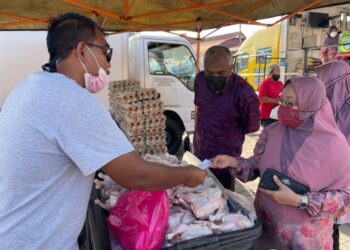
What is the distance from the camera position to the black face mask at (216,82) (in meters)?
2.72

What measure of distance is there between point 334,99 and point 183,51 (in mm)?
4377

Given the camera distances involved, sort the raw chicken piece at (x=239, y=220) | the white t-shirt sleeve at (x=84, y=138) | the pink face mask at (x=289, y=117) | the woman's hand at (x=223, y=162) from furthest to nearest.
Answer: the woman's hand at (x=223, y=162), the pink face mask at (x=289, y=117), the raw chicken piece at (x=239, y=220), the white t-shirt sleeve at (x=84, y=138)

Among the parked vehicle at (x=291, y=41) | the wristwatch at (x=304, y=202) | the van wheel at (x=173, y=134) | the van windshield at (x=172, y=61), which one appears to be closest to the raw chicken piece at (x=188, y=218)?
the wristwatch at (x=304, y=202)

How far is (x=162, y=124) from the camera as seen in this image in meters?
4.88

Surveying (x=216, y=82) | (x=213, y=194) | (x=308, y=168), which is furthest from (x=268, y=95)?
(x=213, y=194)

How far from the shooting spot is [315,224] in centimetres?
151

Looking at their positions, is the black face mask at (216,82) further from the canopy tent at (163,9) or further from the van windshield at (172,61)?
the van windshield at (172,61)

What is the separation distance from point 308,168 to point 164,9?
286cm

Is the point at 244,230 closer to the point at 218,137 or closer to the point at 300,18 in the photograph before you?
the point at 218,137

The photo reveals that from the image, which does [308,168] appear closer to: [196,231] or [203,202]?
[203,202]

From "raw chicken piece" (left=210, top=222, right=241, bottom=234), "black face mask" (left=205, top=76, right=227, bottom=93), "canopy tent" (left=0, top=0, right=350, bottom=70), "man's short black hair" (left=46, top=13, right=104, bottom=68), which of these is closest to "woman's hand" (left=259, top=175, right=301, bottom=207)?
"raw chicken piece" (left=210, top=222, right=241, bottom=234)

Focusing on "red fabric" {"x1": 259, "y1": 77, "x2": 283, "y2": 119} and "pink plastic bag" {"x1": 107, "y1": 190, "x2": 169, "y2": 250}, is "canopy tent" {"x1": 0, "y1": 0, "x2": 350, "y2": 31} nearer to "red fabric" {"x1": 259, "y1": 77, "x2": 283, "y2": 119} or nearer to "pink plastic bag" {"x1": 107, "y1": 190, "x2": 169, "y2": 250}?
"red fabric" {"x1": 259, "y1": 77, "x2": 283, "y2": 119}

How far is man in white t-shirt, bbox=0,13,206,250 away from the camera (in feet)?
3.23

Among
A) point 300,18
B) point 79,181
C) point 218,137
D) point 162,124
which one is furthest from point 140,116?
point 300,18
